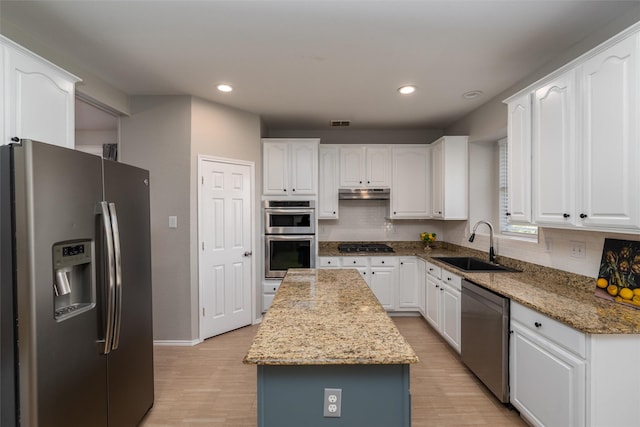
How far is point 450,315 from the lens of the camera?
2.92 m

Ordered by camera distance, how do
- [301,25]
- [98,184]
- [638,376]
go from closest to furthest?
[638,376] → [98,184] → [301,25]

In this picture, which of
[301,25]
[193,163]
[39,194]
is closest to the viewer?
[39,194]

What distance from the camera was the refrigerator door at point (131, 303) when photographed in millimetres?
1643

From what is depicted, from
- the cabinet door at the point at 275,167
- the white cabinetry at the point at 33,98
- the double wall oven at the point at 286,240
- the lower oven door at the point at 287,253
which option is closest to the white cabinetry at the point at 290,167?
the cabinet door at the point at 275,167

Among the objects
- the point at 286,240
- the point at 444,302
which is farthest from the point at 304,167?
the point at 444,302

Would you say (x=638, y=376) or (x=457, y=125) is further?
(x=457, y=125)

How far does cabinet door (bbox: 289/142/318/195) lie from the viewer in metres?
3.84

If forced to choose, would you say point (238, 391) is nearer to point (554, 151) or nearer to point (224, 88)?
point (224, 88)

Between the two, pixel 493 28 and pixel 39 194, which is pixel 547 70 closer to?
pixel 493 28

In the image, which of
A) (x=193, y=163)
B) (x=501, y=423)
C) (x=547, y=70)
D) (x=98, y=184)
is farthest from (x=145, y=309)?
(x=547, y=70)

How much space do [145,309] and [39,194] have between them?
1037 mm

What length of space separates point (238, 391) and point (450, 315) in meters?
2.08

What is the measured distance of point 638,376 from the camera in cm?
141

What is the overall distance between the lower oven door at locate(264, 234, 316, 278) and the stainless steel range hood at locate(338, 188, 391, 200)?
776 millimetres
